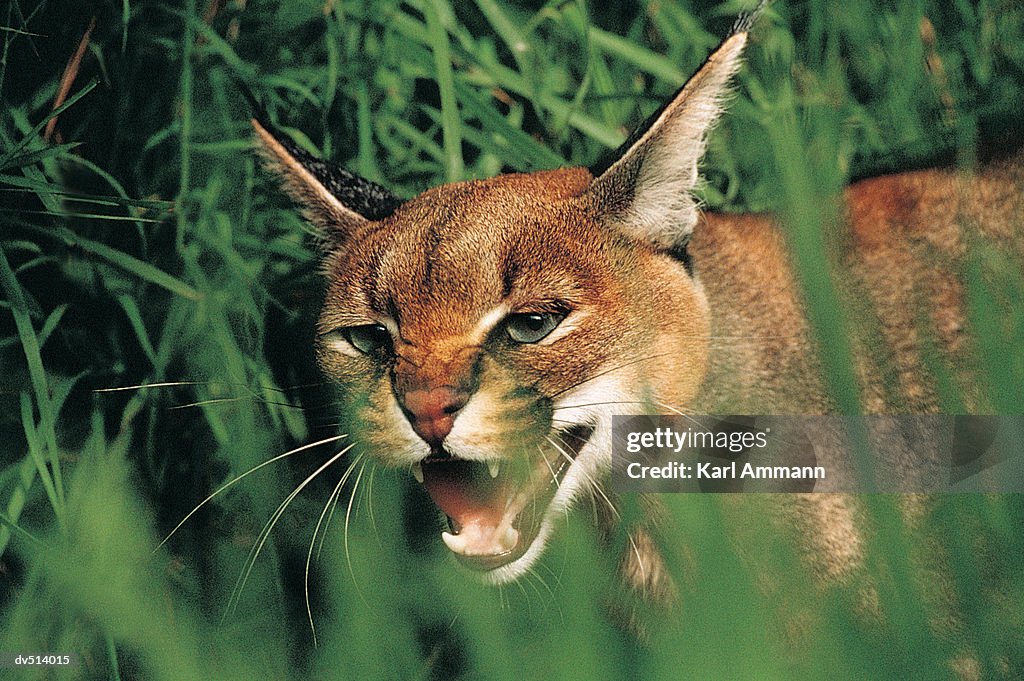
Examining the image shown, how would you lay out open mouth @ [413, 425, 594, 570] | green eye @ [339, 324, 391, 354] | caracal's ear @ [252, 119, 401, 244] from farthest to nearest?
caracal's ear @ [252, 119, 401, 244], green eye @ [339, 324, 391, 354], open mouth @ [413, 425, 594, 570]

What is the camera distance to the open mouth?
6.49 feet

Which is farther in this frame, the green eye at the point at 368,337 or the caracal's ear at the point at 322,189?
the caracal's ear at the point at 322,189

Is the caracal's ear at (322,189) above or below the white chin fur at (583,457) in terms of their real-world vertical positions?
above

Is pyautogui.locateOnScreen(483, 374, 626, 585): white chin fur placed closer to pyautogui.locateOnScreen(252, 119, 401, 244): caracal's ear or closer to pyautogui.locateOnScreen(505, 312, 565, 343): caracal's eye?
pyautogui.locateOnScreen(505, 312, 565, 343): caracal's eye

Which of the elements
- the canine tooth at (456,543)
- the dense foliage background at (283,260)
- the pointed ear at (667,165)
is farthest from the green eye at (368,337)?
the pointed ear at (667,165)

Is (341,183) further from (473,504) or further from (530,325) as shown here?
(473,504)

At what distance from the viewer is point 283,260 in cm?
263

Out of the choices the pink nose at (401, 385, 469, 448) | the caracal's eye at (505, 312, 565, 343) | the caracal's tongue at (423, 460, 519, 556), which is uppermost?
the caracal's eye at (505, 312, 565, 343)

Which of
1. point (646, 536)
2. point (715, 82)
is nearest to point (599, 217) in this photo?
point (715, 82)

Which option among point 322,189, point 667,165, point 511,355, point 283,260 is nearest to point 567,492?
point 511,355

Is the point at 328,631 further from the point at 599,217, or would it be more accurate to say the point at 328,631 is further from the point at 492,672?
the point at 599,217

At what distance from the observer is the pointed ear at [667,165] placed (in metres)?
1.94

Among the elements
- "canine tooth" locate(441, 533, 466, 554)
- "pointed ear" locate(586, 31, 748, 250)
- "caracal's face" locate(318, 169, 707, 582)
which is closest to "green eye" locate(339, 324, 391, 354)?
"caracal's face" locate(318, 169, 707, 582)

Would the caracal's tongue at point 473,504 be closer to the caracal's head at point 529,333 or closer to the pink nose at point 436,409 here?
the caracal's head at point 529,333
